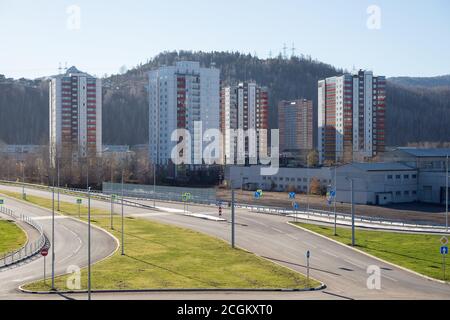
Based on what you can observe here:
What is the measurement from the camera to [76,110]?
481ft

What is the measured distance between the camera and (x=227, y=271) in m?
39.2

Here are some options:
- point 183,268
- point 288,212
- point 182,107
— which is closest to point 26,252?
point 183,268

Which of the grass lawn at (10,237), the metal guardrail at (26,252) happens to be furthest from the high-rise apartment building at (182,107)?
the metal guardrail at (26,252)

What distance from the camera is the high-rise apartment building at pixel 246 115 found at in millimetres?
155750

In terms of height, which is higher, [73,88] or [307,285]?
[73,88]

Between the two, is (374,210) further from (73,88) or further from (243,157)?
(73,88)

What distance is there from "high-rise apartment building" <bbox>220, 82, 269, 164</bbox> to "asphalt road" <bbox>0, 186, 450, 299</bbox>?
82509mm

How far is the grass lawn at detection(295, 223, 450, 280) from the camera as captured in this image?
41.3 m

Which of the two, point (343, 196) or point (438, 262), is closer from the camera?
point (438, 262)

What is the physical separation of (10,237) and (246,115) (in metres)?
111
